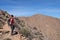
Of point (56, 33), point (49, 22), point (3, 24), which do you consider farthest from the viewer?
point (49, 22)

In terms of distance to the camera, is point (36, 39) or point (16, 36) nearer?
point (16, 36)

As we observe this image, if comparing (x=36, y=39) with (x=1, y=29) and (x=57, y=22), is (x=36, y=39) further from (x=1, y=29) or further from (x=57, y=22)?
(x=57, y=22)

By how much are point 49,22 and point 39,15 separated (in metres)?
5.54

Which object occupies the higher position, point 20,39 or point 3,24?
point 3,24

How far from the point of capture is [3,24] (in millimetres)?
22125

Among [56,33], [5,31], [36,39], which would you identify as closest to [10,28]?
[5,31]

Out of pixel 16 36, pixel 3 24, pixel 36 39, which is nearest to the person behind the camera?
pixel 16 36

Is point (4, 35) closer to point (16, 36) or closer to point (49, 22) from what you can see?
point (16, 36)

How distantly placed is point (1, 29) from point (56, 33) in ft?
136

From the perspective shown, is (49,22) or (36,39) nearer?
(36,39)

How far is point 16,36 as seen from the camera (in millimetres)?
19953

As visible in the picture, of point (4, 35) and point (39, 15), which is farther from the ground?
point (39, 15)

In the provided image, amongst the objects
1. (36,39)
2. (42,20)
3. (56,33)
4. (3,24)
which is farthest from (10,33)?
(42,20)

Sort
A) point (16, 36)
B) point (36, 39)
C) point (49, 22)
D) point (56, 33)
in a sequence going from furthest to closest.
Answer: point (49, 22) < point (56, 33) < point (36, 39) < point (16, 36)
